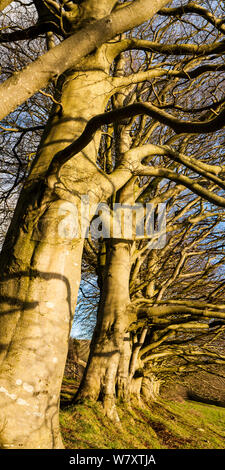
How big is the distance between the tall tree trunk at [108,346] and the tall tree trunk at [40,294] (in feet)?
7.03

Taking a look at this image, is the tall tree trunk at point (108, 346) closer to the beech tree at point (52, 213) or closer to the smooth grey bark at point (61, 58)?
the beech tree at point (52, 213)

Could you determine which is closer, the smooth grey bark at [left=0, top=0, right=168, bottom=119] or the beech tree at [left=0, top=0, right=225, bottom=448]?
the smooth grey bark at [left=0, top=0, right=168, bottom=119]

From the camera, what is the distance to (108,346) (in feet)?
16.5

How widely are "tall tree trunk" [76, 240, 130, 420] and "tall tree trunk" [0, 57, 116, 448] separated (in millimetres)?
2144

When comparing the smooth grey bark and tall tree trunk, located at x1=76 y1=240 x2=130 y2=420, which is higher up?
the smooth grey bark

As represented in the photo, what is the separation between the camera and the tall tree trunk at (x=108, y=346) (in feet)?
16.1

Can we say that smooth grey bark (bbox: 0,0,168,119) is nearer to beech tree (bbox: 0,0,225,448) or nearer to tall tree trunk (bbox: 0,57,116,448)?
→ beech tree (bbox: 0,0,225,448)

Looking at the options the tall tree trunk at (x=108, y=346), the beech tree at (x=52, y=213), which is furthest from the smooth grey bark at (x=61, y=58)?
the tall tree trunk at (x=108, y=346)

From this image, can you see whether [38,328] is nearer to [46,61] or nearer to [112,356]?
[46,61]

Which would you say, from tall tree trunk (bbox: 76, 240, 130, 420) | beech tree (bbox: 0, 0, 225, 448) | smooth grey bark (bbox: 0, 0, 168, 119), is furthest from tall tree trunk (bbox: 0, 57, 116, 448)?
tall tree trunk (bbox: 76, 240, 130, 420)

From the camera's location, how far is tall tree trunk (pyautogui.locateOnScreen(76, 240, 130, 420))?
489cm

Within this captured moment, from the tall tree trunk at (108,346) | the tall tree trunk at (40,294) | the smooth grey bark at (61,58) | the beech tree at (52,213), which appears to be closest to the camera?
the smooth grey bark at (61,58)
